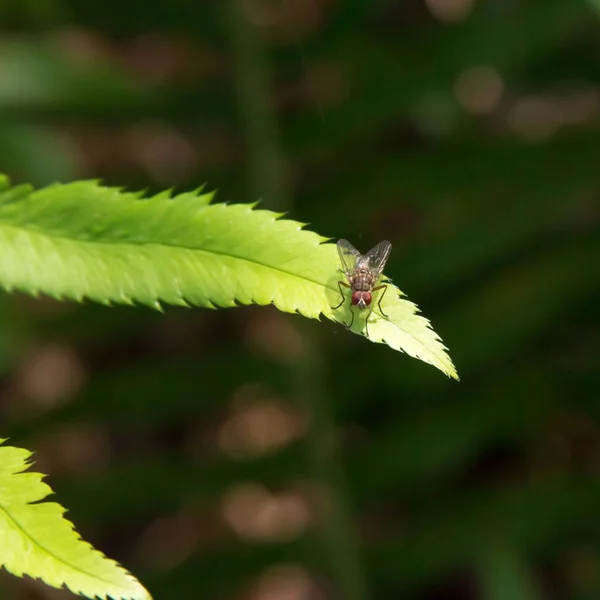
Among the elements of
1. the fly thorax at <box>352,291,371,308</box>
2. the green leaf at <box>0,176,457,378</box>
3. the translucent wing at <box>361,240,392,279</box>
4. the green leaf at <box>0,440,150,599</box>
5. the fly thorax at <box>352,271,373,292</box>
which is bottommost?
the green leaf at <box>0,440,150,599</box>

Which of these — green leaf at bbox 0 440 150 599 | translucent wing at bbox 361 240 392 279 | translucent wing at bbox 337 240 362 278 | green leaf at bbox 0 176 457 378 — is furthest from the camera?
translucent wing at bbox 361 240 392 279

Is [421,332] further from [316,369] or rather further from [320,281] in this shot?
[316,369]

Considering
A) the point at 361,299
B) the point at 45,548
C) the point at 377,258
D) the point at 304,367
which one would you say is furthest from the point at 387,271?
the point at 45,548

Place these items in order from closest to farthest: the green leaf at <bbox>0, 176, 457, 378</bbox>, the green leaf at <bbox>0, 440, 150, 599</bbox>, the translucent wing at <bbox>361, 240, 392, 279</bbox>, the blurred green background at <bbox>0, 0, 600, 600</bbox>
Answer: the green leaf at <bbox>0, 440, 150, 599</bbox>
the green leaf at <bbox>0, 176, 457, 378</bbox>
the translucent wing at <bbox>361, 240, 392, 279</bbox>
the blurred green background at <bbox>0, 0, 600, 600</bbox>

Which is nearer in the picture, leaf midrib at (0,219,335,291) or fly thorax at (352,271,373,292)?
leaf midrib at (0,219,335,291)

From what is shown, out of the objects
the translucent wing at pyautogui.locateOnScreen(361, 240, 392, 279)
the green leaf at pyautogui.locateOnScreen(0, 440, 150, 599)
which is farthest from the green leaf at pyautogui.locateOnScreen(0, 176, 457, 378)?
the green leaf at pyautogui.locateOnScreen(0, 440, 150, 599)

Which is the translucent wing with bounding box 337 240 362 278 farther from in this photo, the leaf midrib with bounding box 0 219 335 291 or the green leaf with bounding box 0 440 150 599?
the green leaf with bounding box 0 440 150 599

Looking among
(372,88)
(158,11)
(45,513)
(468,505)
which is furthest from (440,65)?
(45,513)

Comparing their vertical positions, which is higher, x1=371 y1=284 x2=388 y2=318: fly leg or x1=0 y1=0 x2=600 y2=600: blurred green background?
x1=0 y1=0 x2=600 y2=600: blurred green background

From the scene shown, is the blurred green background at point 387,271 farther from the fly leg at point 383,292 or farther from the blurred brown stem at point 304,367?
the fly leg at point 383,292

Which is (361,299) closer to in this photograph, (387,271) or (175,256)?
(175,256)
